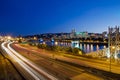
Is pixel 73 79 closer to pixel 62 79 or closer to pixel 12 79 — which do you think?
pixel 62 79

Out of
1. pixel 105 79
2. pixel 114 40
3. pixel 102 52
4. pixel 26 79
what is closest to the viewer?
pixel 105 79

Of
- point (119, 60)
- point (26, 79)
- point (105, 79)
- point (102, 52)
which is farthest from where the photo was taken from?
point (102, 52)

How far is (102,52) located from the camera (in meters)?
46.7

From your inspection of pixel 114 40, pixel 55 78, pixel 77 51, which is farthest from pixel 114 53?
pixel 55 78

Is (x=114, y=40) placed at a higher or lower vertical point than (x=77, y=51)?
higher

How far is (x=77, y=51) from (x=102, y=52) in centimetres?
848

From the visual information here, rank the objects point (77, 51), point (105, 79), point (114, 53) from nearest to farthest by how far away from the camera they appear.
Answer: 1. point (105, 79)
2. point (114, 53)
3. point (77, 51)

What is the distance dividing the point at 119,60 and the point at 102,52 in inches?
442

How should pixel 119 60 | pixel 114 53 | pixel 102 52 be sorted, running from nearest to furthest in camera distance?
1. pixel 119 60
2. pixel 114 53
3. pixel 102 52

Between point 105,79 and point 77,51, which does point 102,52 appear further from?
point 105,79

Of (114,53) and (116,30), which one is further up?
(116,30)

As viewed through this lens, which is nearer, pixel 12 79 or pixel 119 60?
pixel 12 79

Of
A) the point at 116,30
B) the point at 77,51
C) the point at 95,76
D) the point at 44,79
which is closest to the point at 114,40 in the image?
the point at 116,30

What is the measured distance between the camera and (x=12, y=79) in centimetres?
2194
